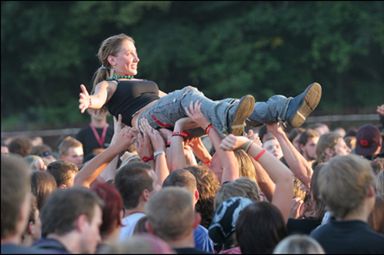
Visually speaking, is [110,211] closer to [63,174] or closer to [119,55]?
[63,174]

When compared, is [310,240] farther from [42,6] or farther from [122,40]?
[42,6]

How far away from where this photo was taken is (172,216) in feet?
16.1

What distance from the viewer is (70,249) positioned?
15.1 feet

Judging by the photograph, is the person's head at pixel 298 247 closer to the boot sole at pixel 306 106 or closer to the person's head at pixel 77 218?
the person's head at pixel 77 218

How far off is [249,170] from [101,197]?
206 cm

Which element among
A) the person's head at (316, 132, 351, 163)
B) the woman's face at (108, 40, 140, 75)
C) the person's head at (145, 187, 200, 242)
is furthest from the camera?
the person's head at (316, 132, 351, 163)

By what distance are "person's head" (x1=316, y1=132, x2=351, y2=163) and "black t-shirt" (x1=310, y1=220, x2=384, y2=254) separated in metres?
4.50

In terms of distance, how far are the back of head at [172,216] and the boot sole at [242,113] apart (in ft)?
6.17

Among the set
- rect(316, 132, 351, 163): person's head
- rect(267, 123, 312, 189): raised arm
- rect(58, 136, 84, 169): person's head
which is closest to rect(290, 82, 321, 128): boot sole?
rect(267, 123, 312, 189): raised arm

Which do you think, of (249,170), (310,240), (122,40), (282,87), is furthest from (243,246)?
(282,87)

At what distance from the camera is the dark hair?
5.15 m

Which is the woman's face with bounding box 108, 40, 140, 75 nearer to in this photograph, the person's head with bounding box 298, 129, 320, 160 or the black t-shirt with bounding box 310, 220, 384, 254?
the black t-shirt with bounding box 310, 220, 384, 254

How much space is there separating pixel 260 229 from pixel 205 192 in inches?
60.1

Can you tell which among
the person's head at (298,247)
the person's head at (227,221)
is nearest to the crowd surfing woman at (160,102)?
the person's head at (227,221)
